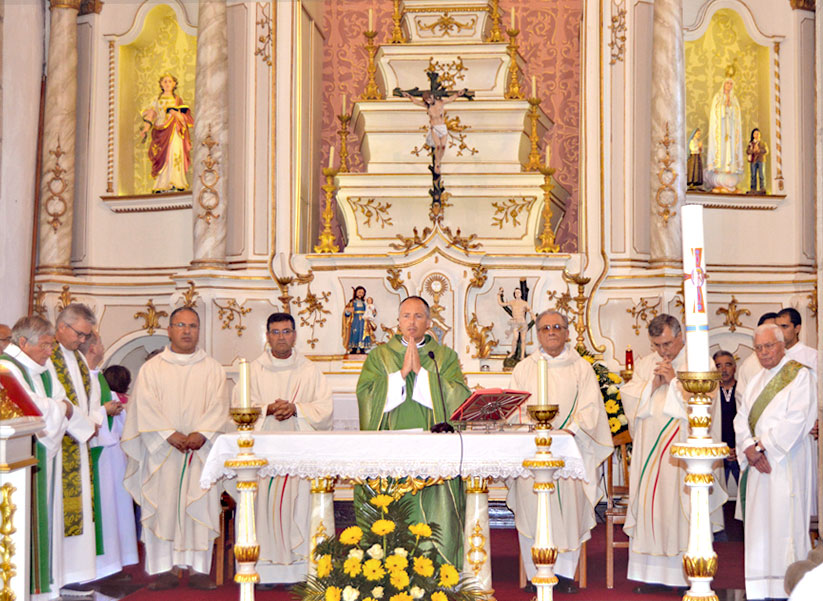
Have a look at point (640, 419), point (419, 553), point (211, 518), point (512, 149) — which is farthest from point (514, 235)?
point (419, 553)

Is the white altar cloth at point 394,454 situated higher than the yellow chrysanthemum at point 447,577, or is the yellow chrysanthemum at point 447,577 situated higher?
the white altar cloth at point 394,454

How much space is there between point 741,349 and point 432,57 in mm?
4446

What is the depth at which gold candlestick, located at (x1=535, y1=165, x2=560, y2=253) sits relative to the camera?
11188 mm

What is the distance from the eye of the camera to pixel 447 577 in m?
5.15

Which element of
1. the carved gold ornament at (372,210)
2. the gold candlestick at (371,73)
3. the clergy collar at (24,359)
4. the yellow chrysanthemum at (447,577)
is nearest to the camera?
the yellow chrysanthemum at (447,577)

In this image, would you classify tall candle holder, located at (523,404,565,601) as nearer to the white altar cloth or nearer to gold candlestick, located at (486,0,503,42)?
the white altar cloth

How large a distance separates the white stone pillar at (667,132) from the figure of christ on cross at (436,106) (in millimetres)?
1917

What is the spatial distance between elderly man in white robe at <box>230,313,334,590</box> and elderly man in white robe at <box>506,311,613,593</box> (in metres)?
1.44

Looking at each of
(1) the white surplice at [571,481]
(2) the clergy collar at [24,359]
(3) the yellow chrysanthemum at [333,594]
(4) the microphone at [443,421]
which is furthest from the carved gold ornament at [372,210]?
(3) the yellow chrysanthemum at [333,594]

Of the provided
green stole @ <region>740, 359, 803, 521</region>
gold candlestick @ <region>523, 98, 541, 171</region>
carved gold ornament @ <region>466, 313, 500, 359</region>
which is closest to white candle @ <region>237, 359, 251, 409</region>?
green stole @ <region>740, 359, 803, 521</region>

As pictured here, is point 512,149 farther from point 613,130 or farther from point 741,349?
point 741,349

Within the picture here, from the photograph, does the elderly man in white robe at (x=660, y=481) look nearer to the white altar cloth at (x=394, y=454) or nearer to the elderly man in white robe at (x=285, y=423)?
the white altar cloth at (x=394, y=454)

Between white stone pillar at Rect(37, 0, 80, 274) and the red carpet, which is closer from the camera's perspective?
the red carpet

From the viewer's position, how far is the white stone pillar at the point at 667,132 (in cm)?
1119
